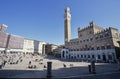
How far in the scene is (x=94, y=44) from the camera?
44625 millimetres

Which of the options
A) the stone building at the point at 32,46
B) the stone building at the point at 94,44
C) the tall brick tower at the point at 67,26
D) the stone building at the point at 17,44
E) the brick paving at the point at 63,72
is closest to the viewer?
the brick paving at the point at 63,72

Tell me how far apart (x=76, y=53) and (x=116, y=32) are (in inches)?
854

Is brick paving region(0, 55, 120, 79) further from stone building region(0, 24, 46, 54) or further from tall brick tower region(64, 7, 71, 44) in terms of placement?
stone building region(0, 24, 46, 54)

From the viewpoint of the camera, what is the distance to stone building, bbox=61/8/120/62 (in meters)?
37.8

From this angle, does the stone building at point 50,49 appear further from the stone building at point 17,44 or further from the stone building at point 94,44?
the stone building at point 94,44

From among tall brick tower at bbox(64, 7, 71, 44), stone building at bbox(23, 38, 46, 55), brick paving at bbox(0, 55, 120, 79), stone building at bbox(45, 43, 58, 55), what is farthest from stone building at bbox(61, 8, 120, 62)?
stone building at bbox(23, 38, 46, 55)

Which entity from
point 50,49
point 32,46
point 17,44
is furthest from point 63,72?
point 32,46

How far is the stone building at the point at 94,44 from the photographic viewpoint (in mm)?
37812

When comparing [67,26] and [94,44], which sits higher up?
[67,26]

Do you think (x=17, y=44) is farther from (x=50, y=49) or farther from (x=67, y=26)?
(x=67, y=26)

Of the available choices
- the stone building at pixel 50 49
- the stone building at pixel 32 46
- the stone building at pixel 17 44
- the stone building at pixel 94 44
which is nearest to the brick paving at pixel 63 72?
the stone building at pixel 94 44

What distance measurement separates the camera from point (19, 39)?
71125 millimetres

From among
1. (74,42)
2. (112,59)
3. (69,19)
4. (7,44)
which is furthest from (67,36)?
(7,44)

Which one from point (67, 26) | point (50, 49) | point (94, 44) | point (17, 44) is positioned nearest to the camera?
point (94, 44)
